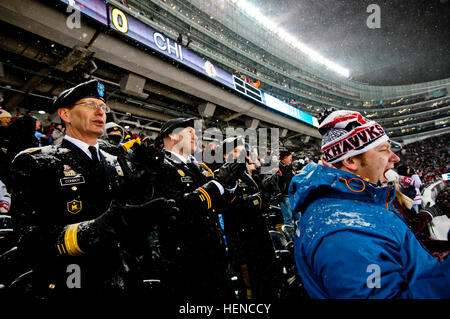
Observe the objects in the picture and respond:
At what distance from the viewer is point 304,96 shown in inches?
1811

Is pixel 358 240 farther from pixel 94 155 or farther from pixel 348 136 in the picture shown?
pixel 94 155

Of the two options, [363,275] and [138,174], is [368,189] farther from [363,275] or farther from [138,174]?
[138,174]

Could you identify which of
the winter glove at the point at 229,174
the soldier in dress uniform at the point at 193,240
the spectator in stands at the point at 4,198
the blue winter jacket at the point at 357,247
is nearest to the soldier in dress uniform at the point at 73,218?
the soldier in dress uniform at the point at 193,240

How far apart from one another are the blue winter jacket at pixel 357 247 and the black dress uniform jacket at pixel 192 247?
90 centimetres

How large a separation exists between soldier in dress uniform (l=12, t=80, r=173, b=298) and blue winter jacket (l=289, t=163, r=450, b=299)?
79cm

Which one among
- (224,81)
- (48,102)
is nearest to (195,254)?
(224,81)

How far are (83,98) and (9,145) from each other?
6.80ft

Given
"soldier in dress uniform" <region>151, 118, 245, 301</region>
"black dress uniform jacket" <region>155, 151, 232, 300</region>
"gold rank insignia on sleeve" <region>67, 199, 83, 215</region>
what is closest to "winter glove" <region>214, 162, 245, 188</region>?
"soldier in dress uniform" <region>151, 118, 245, 301</region>

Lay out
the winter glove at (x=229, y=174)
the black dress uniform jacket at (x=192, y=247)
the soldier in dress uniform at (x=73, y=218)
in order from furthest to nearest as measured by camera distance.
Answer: the winter glove at (x=229, y=174), the black dress uniform jacket at (x=192, y=247), the soldier in dress uniform at (x=73, y=218)

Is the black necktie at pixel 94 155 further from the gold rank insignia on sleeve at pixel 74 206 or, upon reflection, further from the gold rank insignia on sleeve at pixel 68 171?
the gold rank insignia on sleeve at pixel 74 206

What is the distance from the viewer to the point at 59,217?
3.57ft

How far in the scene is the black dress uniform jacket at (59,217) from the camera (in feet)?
3.15

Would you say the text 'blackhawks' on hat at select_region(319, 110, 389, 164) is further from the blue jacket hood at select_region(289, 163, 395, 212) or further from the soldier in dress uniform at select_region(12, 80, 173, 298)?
the soldier in dress uniform at select_region(12, 80, 173, 298)

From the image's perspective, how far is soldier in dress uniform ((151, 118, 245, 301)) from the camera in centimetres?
173
